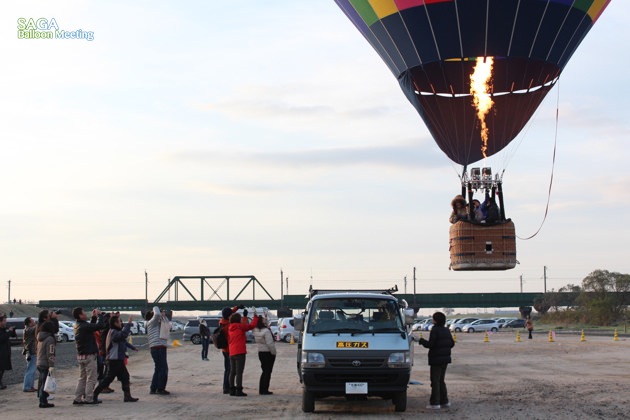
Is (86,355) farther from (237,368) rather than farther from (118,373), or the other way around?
(237,368)

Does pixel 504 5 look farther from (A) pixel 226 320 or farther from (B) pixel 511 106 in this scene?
(A) pixel 226 320

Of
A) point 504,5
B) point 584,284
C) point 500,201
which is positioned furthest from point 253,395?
point 584,284

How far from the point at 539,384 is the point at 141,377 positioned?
34.1 feet

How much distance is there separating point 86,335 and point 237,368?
299 cm

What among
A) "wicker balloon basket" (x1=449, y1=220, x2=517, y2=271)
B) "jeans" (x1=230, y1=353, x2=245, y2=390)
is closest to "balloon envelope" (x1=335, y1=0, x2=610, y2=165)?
"wicker balloon basket" (x1=449, y1=220, x2=517, y2=271)

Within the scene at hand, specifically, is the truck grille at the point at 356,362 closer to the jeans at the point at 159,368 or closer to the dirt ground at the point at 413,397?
the dirt ground at the point at 413,397

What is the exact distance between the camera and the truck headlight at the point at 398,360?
49.2ft

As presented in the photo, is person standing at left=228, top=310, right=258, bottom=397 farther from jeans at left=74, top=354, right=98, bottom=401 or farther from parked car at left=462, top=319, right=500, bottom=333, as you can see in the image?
parked car at left=462, top=319, right=500, bottom=333

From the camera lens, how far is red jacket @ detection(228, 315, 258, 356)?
18.1 metres

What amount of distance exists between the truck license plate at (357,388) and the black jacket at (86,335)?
493 centimetres

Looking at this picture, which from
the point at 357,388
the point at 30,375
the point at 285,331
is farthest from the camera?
the point at 285,331

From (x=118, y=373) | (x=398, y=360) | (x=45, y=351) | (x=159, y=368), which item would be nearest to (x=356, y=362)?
(x=398, y=360)

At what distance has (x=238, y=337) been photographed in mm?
18203

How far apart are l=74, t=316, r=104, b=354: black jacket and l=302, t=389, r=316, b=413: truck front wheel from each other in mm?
4212
